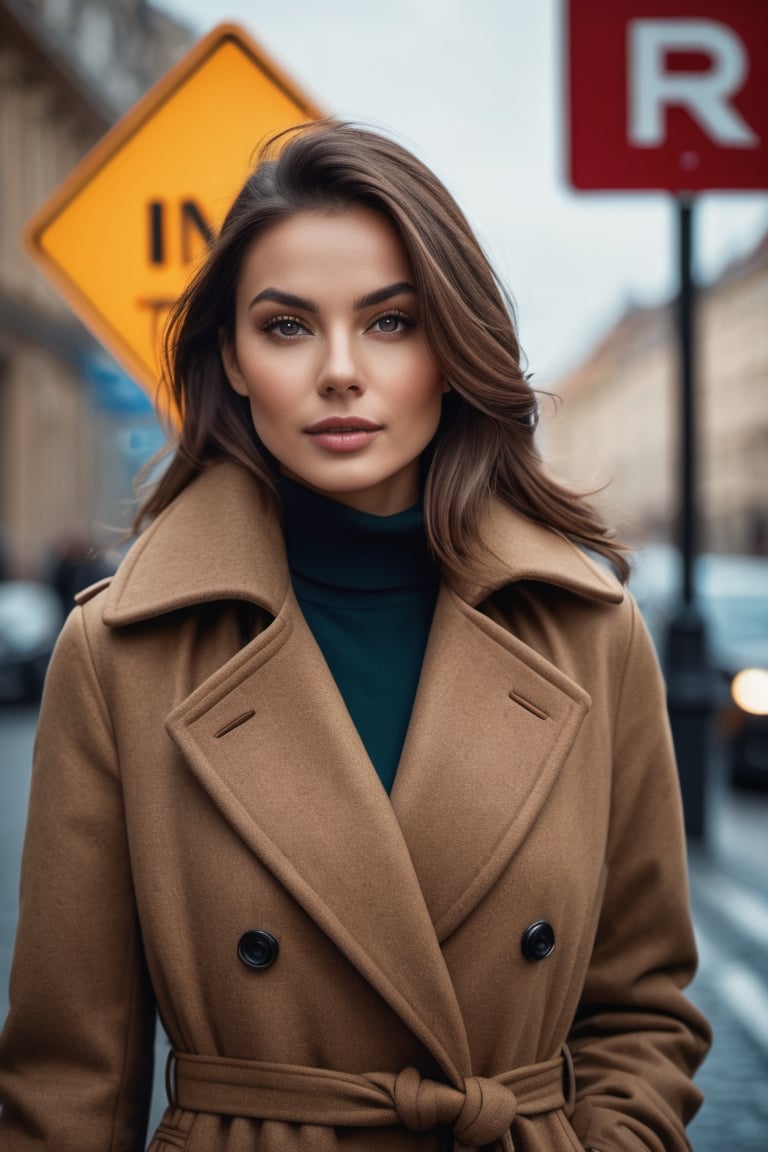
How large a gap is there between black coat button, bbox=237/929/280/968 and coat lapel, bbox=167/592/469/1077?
70 millimetres

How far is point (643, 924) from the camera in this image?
2.22 metres

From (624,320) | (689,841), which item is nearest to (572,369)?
(624,320)

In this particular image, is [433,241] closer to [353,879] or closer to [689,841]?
[353,879]

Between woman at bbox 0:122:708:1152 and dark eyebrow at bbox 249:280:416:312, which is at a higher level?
dark eyebrow at bbox 249:280:416:312

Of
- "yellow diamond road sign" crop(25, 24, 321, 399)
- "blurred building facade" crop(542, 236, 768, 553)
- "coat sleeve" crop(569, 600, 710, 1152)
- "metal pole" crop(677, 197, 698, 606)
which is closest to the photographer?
"coat sleeve" crop(569, 600, 710, 1152)

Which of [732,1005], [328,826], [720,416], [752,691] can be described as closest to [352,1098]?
[328,826]

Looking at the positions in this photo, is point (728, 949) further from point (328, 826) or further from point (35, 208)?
point (35, 208)

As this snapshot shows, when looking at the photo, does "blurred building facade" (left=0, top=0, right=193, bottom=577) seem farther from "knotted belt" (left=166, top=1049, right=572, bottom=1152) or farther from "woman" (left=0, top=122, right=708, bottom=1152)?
"knotted belt" (left=166, top=1049, right=572, bottom=1152)

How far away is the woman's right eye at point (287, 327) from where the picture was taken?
2025 millimetres

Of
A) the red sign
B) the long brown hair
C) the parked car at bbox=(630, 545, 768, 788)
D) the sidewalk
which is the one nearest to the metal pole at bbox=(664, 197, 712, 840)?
the parked car at bbox=(630, 545, 768, 788)

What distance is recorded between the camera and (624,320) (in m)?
114

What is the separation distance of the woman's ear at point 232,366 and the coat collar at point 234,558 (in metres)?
0.13

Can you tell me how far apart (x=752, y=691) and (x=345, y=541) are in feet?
25.2

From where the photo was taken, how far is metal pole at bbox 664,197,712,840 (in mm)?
8086
